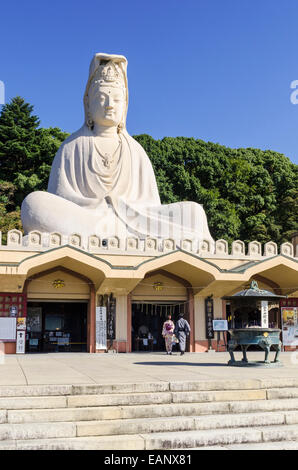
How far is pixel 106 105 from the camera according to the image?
24.1m

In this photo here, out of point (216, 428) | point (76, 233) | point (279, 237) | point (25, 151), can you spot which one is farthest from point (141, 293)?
point (25, 151)

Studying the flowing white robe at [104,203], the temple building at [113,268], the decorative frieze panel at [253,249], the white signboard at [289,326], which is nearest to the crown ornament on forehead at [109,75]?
the flowing white robe at [104,203]

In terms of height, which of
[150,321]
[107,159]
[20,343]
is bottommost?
[20,343]

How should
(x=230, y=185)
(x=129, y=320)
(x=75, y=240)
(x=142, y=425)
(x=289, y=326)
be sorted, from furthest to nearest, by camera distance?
(x=230, y=185), (x=289, y=326), (x=129, y=320), (x=75, y=240), (x=142, y=425)

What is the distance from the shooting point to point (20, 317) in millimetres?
18250

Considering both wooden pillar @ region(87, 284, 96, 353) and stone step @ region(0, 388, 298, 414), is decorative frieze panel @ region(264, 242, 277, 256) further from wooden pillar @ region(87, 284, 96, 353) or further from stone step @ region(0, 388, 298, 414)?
stone step @ region(0, 388, 298, 414)

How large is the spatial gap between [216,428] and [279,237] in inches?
1230

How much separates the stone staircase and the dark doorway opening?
1249 centimetres

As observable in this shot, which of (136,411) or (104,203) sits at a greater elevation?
(104,203)

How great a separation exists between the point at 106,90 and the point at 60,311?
10.4 meters

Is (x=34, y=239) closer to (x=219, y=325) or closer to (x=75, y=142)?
(x=75, y=142)

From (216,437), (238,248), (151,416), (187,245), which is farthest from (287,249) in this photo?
(216,437)

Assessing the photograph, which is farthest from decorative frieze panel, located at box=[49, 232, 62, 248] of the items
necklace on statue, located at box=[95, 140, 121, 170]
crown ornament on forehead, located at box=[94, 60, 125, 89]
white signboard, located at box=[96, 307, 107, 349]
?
crown ornament on forehead, located at box=[94, 60, 125, 89]
